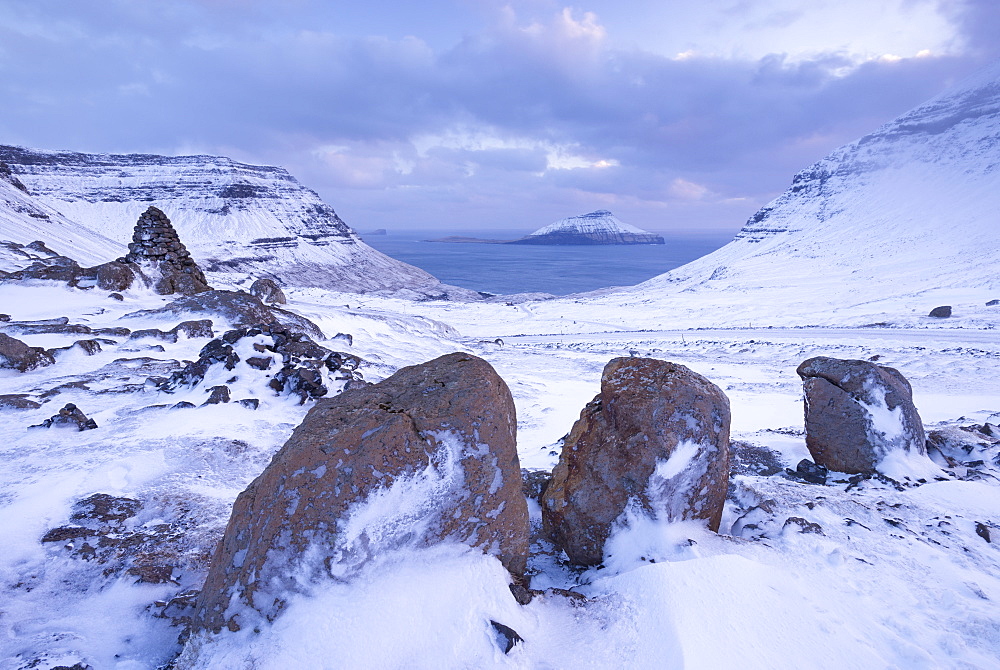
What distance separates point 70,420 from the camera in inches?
296

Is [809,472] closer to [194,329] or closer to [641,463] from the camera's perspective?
[641,463]

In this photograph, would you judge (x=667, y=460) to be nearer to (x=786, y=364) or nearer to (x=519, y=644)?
(x=519, y=644)

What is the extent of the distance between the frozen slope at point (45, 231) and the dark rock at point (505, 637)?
1725 inches

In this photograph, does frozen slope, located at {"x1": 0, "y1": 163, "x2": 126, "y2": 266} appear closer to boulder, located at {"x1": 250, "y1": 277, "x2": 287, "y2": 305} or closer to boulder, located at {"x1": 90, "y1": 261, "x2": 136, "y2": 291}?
boulder, located at {"x1": 250, "y1": 277, "x2": 287, "y2": 305}

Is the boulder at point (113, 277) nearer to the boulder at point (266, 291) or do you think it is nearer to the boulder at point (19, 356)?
the boulder at point (266, 291)

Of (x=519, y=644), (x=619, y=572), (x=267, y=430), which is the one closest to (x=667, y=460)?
(x=619, y=572)

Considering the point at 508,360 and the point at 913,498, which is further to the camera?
the point at 508,360

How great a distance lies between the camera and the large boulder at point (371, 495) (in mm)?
3729

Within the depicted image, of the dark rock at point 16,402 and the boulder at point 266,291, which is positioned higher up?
Answer: the boulder at point 266,291

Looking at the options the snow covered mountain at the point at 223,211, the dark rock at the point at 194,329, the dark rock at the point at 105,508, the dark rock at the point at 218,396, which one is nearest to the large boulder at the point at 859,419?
the dark rock at the point at 105,508

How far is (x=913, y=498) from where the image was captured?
6727 millimetres

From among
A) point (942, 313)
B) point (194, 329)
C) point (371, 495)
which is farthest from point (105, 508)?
point (942, 313)

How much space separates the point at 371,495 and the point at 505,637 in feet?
5.07

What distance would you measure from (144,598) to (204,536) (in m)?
1.04
